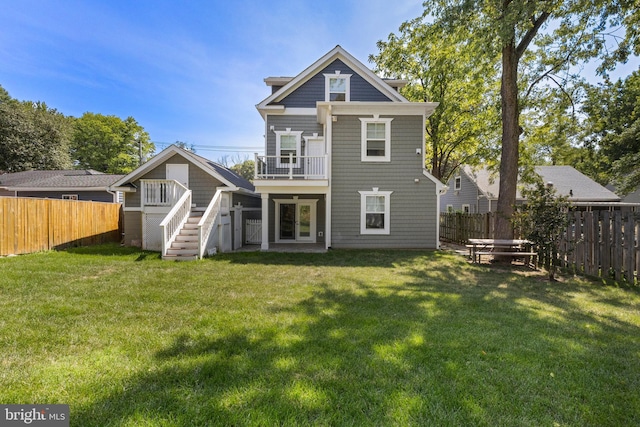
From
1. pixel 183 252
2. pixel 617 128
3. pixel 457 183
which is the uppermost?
pixel 617 128

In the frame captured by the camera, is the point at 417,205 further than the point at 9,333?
Yes

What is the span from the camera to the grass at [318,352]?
215 cm

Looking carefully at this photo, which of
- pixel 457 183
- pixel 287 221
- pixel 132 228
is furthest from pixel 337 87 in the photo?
pixel 457 183

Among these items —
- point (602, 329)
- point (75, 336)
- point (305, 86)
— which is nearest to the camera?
point (75, 336)

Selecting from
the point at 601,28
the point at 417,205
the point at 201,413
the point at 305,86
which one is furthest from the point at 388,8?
the point at 201,413

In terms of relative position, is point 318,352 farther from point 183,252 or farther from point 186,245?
point 186,245

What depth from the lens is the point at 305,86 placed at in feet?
44.0

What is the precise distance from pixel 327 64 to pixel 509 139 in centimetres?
858

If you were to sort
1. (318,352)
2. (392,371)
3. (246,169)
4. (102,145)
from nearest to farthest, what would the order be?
(392,371) < (318,352) < (102,145) < (246,169)

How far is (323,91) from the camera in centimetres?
1340

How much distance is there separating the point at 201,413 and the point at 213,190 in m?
11.2

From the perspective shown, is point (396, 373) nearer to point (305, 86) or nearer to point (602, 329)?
point (602, 329)

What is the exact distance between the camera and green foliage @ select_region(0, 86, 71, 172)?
27.0 metres

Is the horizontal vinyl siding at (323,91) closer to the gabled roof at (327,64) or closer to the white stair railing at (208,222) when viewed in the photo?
the gabled roof at (327,64)
